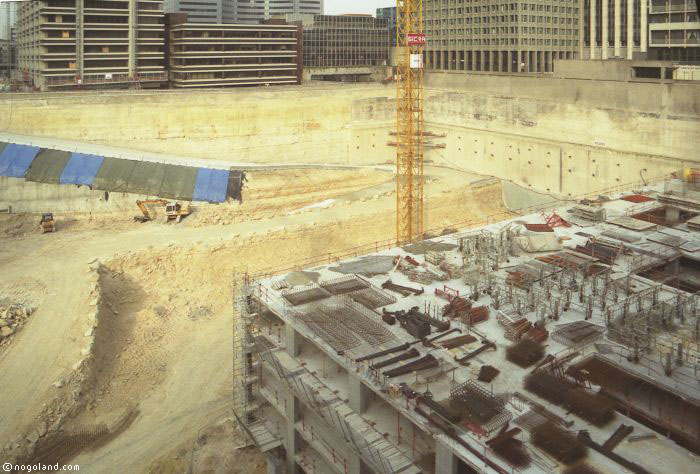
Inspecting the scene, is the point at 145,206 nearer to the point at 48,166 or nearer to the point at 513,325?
the point at 48,166

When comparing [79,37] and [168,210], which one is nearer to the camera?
[168,210]

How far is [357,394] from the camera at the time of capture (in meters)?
17.1

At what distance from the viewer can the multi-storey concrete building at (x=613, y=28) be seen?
77.5 m

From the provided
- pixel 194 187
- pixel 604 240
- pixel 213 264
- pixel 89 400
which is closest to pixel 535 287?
pixel 604 240

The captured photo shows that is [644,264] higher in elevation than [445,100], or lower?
lower

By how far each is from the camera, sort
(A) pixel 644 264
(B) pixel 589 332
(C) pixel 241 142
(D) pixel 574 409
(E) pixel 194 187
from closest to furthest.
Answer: (D) pixel 574 409 < (B) pixel 589 332 < (A) pixel 644 264 < (E) pixel 194 187 < (C) pixel 241 142

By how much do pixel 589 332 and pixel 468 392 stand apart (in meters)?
4.77

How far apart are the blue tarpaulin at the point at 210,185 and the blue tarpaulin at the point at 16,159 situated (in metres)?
11.1

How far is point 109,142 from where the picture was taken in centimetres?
5188

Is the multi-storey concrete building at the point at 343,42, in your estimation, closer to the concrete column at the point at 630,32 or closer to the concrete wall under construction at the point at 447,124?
the concrete column at the point at 630,32

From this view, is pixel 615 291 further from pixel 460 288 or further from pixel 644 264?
pixel 460 288

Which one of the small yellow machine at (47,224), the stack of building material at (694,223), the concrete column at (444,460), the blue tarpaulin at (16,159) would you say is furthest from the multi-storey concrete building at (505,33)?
the concrete column at (444,460)

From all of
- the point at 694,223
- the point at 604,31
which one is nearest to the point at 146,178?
the point at 694,223

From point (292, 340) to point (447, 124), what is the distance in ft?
143
